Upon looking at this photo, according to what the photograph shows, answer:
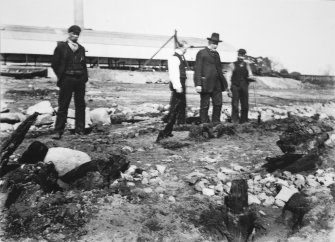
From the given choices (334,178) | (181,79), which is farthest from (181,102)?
(334,178)

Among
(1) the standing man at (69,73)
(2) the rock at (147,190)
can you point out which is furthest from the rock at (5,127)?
(2) the rock at (147,190)

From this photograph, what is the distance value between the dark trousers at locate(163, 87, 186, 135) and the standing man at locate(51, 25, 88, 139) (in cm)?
141

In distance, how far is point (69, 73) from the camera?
17.0 feet

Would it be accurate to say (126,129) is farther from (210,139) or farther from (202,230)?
(202,230)

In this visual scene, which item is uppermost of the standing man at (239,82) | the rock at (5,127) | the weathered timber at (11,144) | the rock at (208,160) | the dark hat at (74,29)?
the dark hat at (74,29)

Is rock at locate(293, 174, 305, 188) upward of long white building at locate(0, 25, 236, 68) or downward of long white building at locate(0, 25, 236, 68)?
downward

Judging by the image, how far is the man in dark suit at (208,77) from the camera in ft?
20.5

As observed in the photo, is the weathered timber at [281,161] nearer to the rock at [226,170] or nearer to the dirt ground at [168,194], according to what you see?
the dirt ground at [168,194]

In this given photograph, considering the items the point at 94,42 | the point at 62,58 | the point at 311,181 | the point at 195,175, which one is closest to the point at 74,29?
the point at 62,58

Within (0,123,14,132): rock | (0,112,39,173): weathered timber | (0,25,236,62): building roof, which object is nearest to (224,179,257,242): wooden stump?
(0,112,39,173): weathered timber

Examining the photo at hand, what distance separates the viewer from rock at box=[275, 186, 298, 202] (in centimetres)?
339

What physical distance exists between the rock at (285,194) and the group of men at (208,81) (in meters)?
2.23

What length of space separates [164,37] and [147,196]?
3587 cm

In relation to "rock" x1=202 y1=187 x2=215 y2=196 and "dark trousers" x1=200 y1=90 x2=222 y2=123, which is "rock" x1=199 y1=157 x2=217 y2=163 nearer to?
"rock" x1=202 y1=187 x2=215 y2=196
